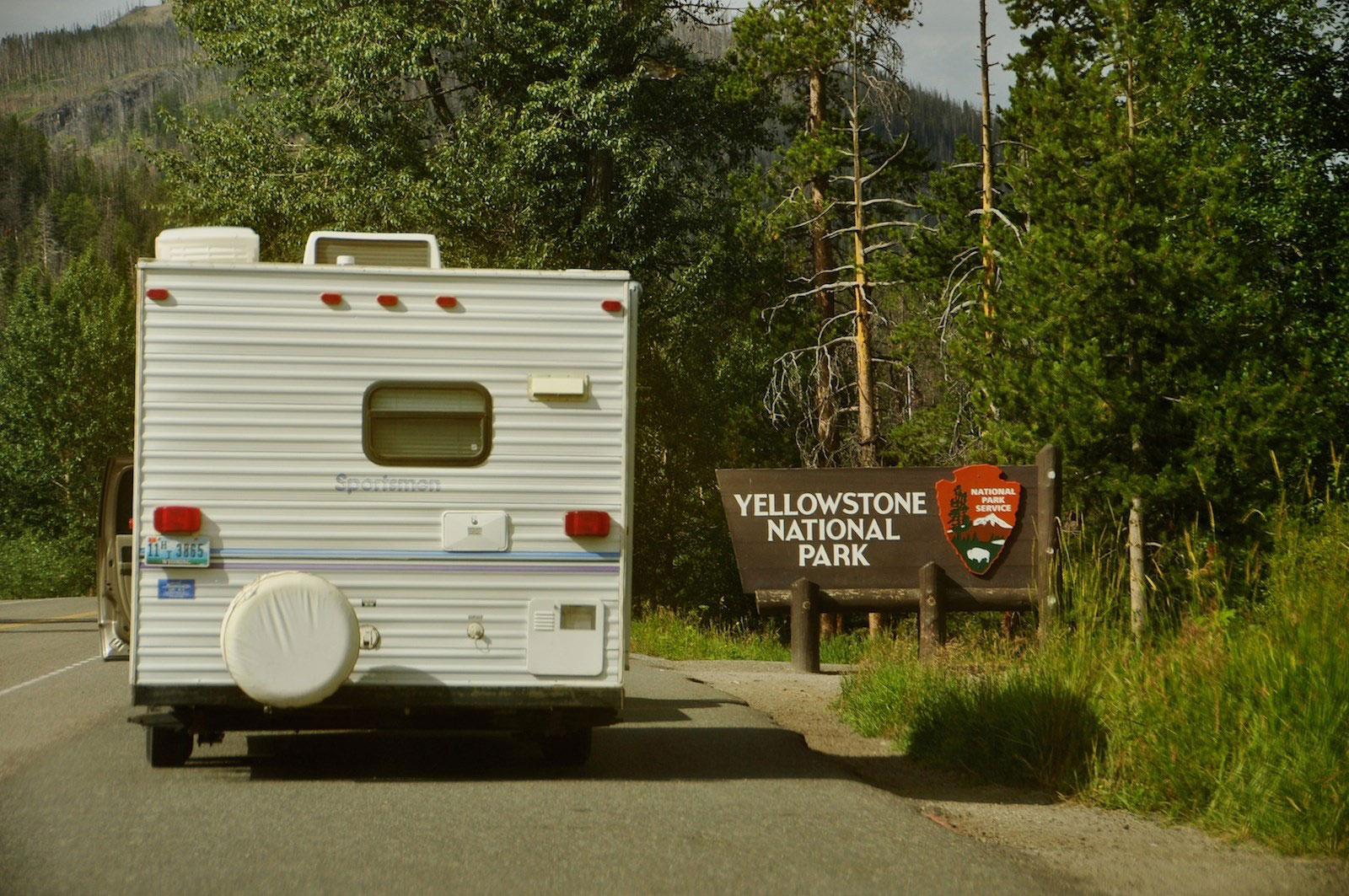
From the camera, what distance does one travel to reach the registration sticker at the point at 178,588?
27.6 ft

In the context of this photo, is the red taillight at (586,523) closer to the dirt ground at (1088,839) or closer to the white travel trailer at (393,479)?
the white travel trailer at (393,479)

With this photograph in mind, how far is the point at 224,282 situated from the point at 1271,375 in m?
19.2

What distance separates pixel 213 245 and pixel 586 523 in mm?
2726

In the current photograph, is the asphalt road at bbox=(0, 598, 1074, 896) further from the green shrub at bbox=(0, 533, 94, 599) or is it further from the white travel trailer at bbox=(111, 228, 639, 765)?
the green shrub at bbox=(0, 533, 94, 599)

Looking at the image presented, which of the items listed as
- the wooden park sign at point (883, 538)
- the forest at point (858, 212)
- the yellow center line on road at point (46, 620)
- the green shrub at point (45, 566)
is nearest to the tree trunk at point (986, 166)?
Result: the forest at point (858, 212)

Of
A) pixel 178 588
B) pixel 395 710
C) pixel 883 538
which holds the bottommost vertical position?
pixel 395 710

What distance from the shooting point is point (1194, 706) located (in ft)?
26.5

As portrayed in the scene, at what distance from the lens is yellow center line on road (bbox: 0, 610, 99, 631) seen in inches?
1030

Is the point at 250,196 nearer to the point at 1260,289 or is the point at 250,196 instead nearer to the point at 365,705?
the point at 1260,289

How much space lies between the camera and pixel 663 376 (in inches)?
1325

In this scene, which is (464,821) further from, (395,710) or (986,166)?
(986,166)

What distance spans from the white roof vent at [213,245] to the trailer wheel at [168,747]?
2713 mm

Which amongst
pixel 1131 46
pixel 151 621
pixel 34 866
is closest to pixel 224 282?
pixel 151 621

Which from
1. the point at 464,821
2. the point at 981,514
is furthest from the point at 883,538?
the point at 464,821
